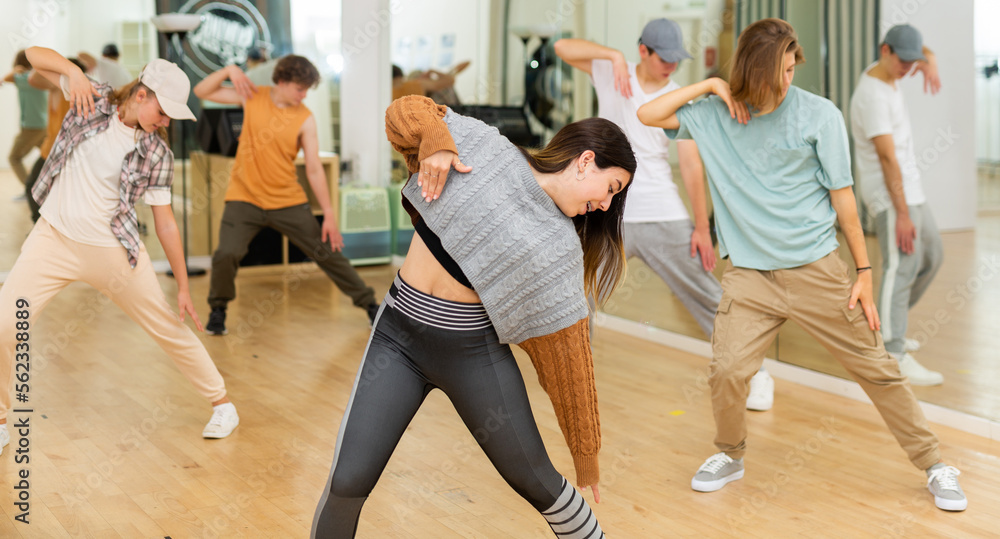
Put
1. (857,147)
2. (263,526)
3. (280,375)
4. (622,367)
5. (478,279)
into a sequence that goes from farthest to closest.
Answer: (622,367), (280,375), (857,147), (263,526), (478,279)

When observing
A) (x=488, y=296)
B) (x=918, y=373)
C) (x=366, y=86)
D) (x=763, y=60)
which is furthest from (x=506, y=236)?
(x=366, y=86)

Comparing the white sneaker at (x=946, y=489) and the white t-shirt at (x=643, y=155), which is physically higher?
the white t-shirt at (x=643, y=155)

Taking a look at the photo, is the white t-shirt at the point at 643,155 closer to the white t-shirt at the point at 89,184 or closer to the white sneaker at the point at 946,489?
the white sneaker at the point at 946,489

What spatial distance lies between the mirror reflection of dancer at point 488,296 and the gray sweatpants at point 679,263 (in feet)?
7.56

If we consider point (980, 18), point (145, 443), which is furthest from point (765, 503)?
point (145, 443)

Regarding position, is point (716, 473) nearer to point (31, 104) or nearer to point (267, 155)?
point (267, 155)

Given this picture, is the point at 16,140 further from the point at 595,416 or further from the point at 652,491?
the point at 595,416

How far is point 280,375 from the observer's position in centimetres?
459

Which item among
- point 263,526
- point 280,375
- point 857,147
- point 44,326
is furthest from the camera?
point 44,326

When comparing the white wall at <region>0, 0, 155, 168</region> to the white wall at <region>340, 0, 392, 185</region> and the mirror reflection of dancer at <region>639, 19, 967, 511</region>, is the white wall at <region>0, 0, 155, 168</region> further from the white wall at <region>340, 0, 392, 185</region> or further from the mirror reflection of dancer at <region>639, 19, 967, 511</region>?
the mirror reflection of dancer at <region>639, 19, 967, 511</region>

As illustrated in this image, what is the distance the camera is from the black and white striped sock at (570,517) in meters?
2.18

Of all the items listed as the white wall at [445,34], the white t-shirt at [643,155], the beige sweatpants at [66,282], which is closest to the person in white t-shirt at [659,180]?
the white t-shirt at [643,155]

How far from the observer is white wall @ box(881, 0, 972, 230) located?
3.68 meters

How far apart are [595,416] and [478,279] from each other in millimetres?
454
